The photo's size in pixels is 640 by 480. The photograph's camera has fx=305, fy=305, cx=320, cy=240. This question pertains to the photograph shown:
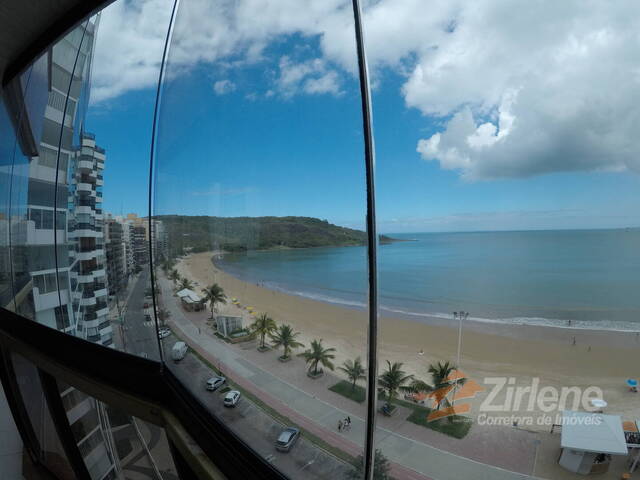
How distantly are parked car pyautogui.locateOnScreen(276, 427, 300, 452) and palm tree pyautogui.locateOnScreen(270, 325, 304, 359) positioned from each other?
0.68ft

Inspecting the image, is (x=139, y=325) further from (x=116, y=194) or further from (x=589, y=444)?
(x=589, y=444)

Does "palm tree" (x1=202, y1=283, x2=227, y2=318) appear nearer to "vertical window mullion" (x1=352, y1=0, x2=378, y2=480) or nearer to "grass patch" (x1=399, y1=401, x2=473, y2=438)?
"vertical window mullion" (x1=352, y1=0, x2=378, y2=480)

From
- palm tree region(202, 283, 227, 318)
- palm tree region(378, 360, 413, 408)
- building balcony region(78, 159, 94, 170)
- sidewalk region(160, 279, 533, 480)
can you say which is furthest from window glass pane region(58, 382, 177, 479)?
building balcony region(78, 159, 94, 170)

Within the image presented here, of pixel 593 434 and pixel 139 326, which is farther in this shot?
pixel 593 434

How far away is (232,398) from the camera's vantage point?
99 cm

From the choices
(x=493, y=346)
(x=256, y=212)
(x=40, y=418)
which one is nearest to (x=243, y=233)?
(x=256, y=212)

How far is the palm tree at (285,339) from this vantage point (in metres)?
1.00

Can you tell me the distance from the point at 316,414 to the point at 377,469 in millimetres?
208

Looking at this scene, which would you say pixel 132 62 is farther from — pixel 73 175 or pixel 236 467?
pixel 236 467

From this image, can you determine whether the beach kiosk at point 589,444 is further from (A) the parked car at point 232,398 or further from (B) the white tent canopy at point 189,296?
(B) the white tent canopy at point 189,296

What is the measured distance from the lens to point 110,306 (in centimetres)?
144

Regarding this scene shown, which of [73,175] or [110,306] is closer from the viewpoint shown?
[110,306]

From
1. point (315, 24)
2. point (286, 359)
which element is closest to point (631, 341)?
point (286, 359)

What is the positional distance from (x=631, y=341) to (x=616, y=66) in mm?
4928
